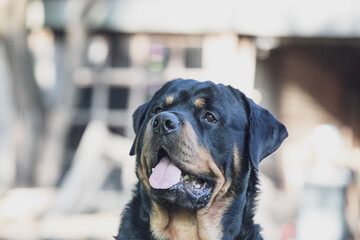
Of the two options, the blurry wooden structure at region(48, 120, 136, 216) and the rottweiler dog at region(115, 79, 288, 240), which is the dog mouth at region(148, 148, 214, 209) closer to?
the rottweiler dog at region(115, 79, 288, 240)

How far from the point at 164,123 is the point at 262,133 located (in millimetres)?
640

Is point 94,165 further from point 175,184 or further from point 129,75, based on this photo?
point 175,184

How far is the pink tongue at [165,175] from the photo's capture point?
3043mm

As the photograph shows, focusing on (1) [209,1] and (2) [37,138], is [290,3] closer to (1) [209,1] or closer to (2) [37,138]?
(1) [209,1]

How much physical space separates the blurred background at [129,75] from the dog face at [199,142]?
402cm

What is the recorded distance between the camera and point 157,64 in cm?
926

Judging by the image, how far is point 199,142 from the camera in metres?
3.19

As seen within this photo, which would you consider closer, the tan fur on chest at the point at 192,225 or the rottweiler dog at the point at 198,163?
the rottweiler dog at the point at 198,163

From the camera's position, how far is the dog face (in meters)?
3.07

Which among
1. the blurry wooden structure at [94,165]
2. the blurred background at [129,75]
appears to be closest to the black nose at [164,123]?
the blurry wooden structure at [94,165]

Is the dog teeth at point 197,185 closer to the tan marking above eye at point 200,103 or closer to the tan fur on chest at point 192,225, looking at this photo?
the tan fur on chest at point 192,225

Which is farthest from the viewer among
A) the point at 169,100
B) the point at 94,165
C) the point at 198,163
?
the point at 94,165

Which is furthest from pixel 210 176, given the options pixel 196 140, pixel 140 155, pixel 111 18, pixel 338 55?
pixel 338 55

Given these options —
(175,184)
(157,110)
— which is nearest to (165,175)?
(175,184)
